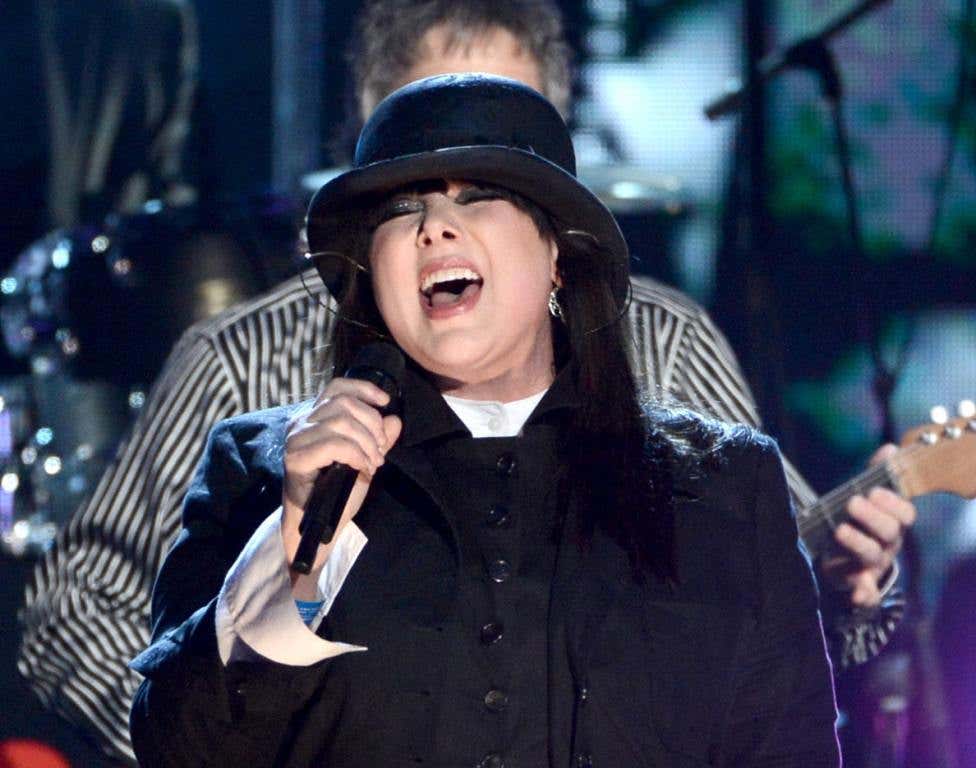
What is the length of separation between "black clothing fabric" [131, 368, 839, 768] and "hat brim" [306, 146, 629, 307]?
202 millimetres

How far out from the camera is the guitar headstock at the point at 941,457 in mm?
3012

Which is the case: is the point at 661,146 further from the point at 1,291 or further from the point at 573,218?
the point at 573,218

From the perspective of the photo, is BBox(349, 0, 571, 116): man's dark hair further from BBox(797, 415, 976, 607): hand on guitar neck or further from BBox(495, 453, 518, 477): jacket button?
BBox(495, 453, 518, 477): jacket button

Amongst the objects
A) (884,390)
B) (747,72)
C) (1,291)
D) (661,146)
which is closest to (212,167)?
(1,291)

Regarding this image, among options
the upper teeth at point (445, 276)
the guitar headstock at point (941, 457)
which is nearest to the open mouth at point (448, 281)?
the upper teeth at point (445, 276)

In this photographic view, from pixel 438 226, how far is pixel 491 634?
487 millimetres

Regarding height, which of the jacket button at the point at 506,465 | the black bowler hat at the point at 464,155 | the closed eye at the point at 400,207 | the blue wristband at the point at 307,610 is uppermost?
the black bowler hat at the point at 464,155

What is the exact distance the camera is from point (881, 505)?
2.90 metres

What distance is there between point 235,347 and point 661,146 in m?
1.43

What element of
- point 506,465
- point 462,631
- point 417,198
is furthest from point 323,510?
point 417,198

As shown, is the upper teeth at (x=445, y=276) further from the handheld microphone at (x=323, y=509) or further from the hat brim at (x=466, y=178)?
the handheld microphone at (x=323, y=509)

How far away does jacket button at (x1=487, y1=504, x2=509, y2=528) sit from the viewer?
78.4 inches

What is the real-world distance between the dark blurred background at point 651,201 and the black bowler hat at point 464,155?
1.29 metres

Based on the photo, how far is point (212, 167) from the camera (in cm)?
392
